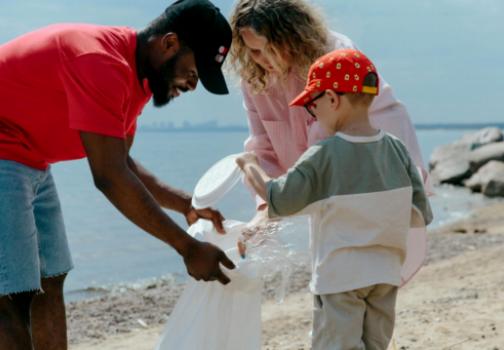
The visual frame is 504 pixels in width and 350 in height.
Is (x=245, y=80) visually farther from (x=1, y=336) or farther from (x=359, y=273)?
(x=1, y=336)

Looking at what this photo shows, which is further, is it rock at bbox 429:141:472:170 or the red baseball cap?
A: rock at bbox 429:141:472:170

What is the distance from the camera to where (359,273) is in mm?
3287

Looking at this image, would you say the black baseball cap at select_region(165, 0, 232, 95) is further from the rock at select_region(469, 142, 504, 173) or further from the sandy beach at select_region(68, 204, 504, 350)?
the rock at select_region(469, 142, 504, 173)

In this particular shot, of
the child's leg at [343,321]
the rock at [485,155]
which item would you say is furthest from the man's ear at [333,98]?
the rock at [485,155]

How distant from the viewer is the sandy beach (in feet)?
17.7

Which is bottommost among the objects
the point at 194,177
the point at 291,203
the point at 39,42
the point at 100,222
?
the point at 194,177

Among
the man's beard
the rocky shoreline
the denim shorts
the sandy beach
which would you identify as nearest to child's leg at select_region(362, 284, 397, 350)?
the man's beard

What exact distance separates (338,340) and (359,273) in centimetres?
27

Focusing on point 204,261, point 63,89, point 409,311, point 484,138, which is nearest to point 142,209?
point 204,261

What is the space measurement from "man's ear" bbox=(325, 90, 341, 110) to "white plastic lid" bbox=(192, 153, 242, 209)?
1.84 ft

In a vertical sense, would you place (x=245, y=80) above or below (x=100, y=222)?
above

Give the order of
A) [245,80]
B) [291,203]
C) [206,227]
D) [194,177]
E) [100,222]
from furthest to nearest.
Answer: [194,177] < [100,222] < [245,80] < [206,227] < [291,203]

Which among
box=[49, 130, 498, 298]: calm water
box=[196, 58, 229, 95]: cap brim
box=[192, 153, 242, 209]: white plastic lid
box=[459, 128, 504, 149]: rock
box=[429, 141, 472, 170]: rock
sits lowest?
box=[429, 141, 472, 170]: rock

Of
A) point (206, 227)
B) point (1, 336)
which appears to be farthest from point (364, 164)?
point (1, 336)
